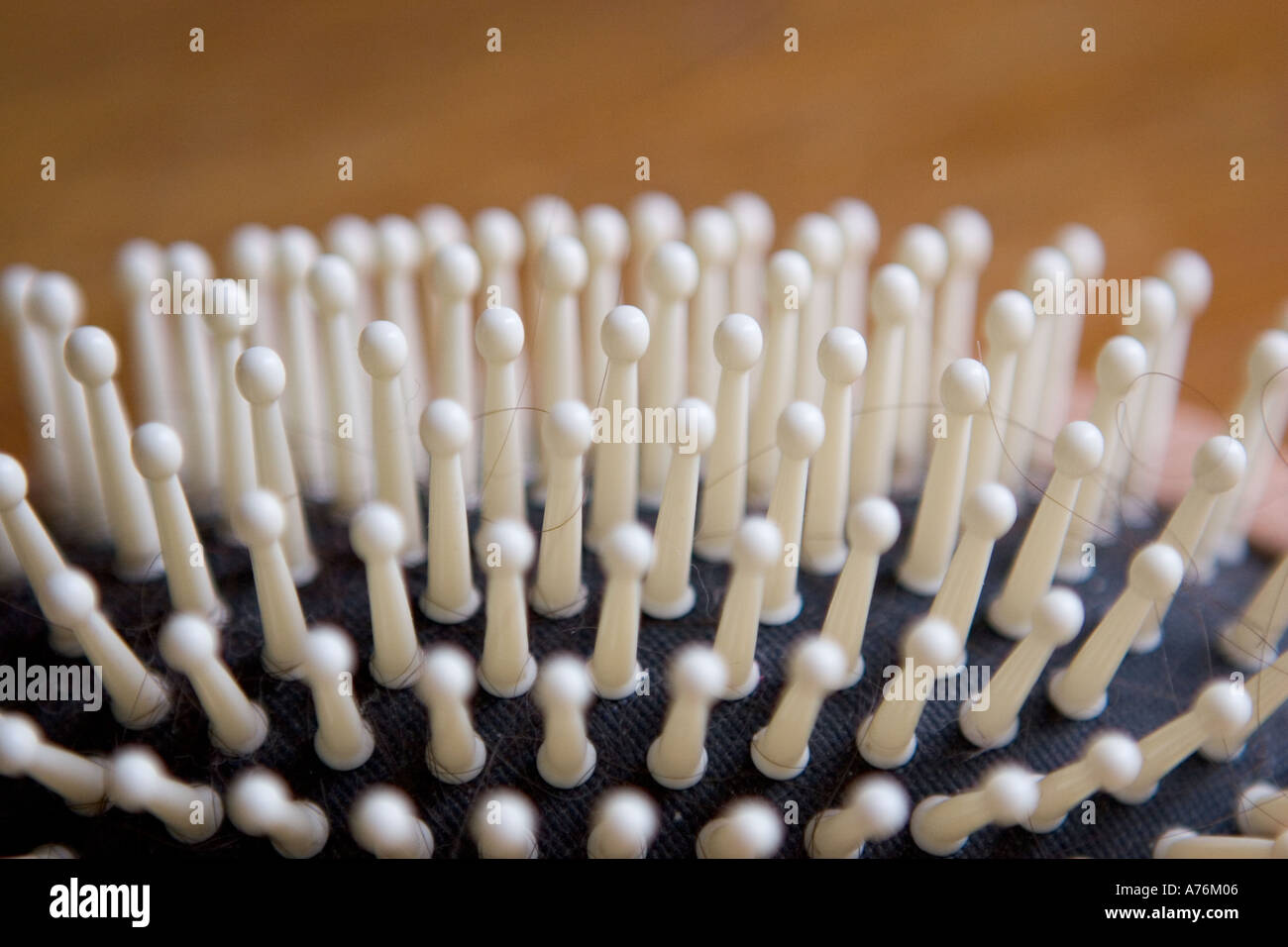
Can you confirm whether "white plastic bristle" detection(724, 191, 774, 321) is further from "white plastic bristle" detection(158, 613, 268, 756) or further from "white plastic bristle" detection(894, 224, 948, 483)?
"white plastic bristle" detection(158, 613, 268, 756)

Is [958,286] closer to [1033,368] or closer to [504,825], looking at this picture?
[1033,368]

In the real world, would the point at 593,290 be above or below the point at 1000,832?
above

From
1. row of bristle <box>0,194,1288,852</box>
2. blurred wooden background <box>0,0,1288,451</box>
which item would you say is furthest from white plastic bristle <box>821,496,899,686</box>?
blurred wooden background <box>0,0,1288,451</box>

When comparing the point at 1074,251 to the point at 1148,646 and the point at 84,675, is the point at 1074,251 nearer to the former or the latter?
the point at 1148,646

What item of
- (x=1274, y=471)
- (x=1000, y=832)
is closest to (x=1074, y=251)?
(x=1274, y=471)
